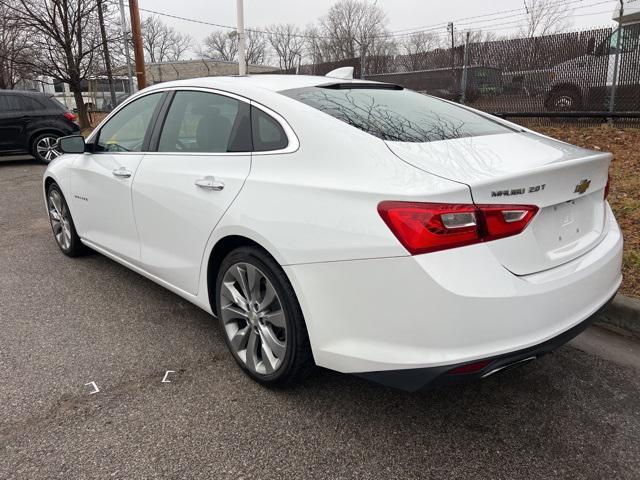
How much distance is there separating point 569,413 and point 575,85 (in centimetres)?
918

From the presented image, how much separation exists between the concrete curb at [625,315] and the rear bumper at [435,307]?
1293 millimetres

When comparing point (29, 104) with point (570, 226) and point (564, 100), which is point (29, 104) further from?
point (570, 226)

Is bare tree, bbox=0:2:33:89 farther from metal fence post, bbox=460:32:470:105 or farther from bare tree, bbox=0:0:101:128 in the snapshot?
metal fence post, bbox=460:32:470:105

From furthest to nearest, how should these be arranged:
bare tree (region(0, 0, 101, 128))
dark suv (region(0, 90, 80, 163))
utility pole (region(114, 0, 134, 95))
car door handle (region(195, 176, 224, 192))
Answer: utility pole (region(114, 0, 134, 95)) → bare tree (region(0, 0, 101, 128)) → dark suv (region(0, 90, 80, 163)) → car door handle (region(195, 176, 224, 192))

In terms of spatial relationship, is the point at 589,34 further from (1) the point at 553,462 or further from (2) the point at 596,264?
(1) the point at 553,462

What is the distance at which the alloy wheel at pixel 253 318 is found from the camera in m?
2.40

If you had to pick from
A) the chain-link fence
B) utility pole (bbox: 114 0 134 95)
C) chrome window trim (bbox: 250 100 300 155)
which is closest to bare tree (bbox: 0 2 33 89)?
utility pole (bbox: 114 0 134 95)

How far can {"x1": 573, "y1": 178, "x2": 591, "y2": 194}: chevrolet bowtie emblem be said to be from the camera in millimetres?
2154

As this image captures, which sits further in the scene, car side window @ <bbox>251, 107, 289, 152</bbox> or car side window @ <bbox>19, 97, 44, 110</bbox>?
car side window @ <bbox>19, 97, 44, 110</bbox>

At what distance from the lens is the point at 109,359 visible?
9.52ft

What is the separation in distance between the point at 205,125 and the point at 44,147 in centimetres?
1024

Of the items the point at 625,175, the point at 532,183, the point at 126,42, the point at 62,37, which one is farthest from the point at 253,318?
the point at 126,42

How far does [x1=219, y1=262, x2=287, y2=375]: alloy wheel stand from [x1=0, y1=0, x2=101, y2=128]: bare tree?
60.1 ft

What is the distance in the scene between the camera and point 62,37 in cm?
1800
